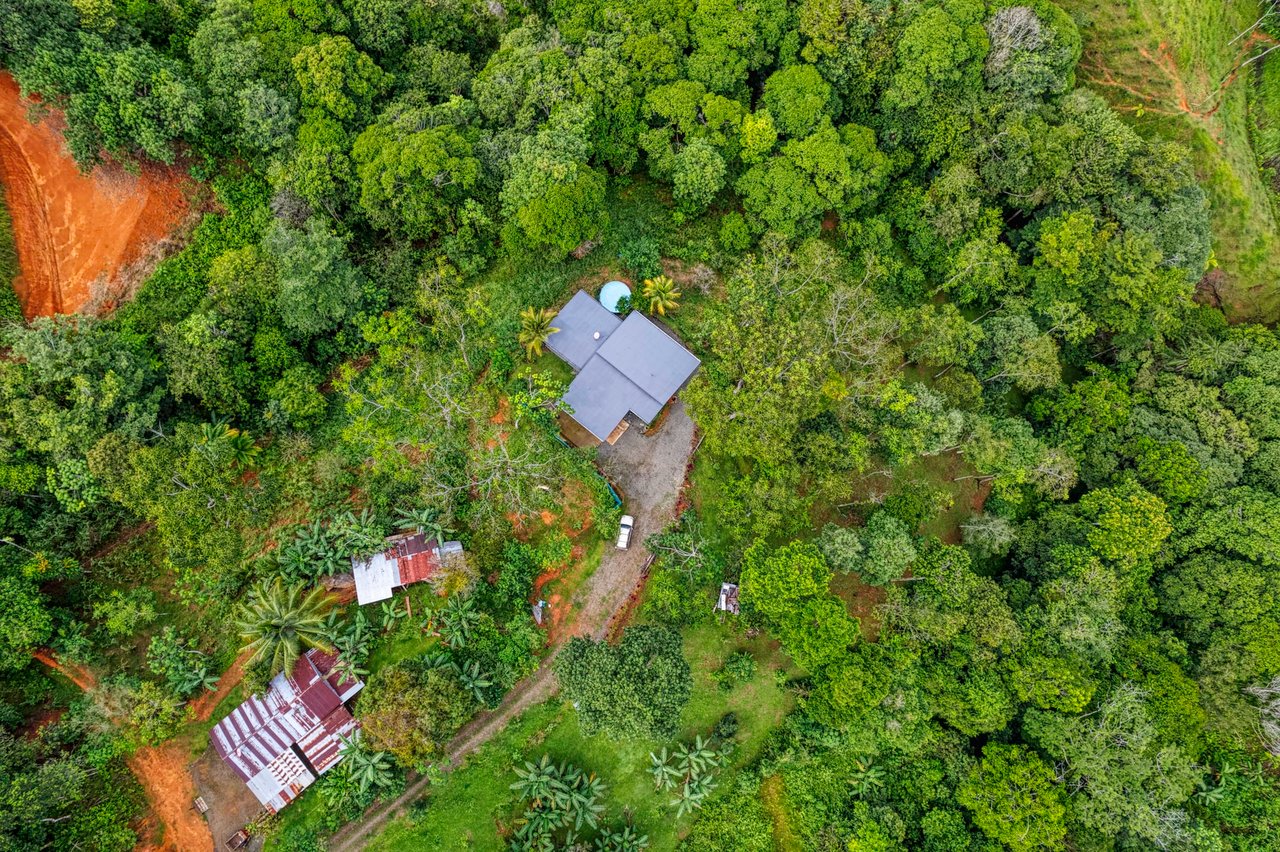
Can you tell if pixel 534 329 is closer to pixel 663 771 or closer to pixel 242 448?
pixel 242 448

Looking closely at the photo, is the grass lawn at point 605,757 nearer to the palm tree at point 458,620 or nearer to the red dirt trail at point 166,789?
the palm tree at point 458,620

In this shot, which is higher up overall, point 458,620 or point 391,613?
point 391,613

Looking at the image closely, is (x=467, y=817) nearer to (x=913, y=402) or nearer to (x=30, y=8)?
(x=913, y=402)

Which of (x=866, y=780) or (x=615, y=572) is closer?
(x=866, y=780)

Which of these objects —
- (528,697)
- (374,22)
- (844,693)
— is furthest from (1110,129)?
(528,697)

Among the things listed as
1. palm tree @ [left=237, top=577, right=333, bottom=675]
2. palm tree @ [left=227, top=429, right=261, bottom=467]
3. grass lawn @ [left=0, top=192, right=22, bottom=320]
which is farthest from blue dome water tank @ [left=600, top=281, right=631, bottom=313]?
grass lawn @ [left=0, top=192, right=22, bottom=320]

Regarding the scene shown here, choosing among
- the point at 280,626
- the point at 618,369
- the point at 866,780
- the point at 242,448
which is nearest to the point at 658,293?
the point at 618,369

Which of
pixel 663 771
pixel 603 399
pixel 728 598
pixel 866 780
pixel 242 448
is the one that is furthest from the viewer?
pixel 603 399

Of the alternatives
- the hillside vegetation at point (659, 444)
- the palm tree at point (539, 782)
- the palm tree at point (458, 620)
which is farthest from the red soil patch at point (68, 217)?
the palm tree at point (539, 782)
